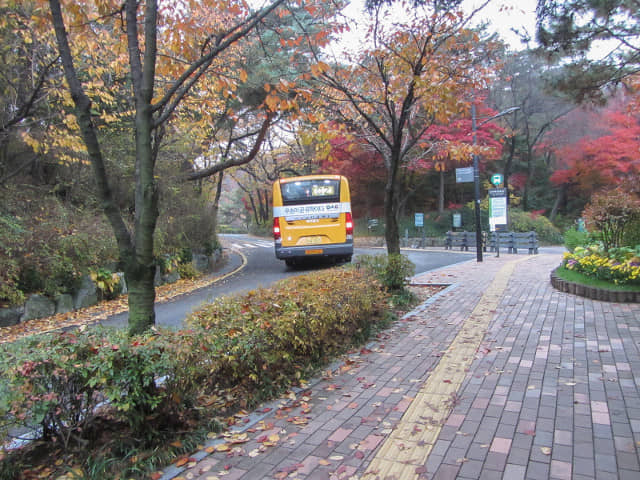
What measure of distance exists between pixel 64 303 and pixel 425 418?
8.04m

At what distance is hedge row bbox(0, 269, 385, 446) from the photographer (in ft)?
8.62

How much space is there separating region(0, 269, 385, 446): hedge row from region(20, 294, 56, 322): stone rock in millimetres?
5507

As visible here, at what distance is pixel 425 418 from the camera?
3.43 metres

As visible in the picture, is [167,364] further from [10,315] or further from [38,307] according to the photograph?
[38,307]

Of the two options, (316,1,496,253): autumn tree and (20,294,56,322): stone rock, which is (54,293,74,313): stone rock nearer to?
(20,294,56,322): stone rock

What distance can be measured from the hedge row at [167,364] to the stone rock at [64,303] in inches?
235

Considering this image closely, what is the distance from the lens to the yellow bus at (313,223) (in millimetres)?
13812

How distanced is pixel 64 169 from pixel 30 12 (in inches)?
196

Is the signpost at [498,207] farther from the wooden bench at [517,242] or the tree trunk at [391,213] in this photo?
the tree trunk at [391,213]

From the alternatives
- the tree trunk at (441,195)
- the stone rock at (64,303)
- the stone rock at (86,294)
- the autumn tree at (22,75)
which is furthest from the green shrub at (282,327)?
the tree trunk at (441,195)

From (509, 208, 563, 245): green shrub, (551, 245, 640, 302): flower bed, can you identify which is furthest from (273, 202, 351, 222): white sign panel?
(509, 208, 563, 245): green shrub

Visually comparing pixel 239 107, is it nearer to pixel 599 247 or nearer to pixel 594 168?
pixel 599 247

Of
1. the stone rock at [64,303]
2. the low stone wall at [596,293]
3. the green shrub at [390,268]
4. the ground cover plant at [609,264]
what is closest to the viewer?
the low stone wall at [596,293]

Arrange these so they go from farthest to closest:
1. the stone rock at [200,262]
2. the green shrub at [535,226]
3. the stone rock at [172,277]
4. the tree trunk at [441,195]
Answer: the tree trunk at [441,195]
the green shrub at [535,226]
the stone rock at [200,262]
the stone rock at [172,277]
